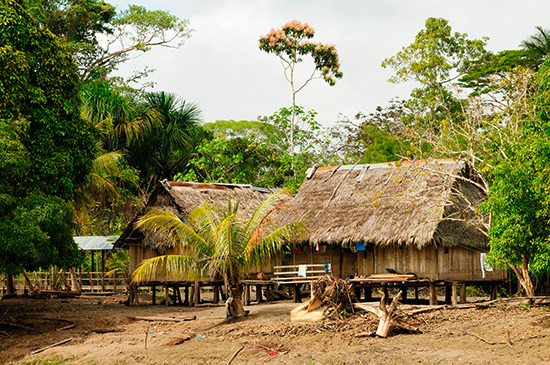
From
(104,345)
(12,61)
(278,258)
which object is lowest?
(104,345)

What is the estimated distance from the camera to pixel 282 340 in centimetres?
1380

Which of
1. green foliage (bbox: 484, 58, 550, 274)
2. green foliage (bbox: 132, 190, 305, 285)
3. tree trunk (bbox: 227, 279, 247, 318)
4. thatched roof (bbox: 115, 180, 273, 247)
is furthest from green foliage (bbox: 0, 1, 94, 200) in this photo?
green foliage (bbox: 484, 58, 550, 274)

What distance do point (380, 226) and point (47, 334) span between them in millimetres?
9163

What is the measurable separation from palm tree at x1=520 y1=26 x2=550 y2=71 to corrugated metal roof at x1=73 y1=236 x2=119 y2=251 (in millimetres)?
18352

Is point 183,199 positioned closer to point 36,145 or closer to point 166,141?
point 36,145

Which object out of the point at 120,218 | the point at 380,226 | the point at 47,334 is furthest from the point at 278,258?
the point at 120,218

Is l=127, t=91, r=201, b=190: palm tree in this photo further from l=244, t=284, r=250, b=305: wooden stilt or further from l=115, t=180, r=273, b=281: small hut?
l=244, t=284, r=250, b=305: wooden stilt

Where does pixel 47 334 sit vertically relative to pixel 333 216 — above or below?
below

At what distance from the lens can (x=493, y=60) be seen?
28484 millimetres

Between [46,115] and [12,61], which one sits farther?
[46,115]

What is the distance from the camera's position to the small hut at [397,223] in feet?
59.5

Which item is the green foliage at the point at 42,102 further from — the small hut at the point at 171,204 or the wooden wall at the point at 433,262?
the wooden wall at the point at 433,262

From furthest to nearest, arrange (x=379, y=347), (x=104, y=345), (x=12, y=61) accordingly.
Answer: (x=12, y=61), (x=104, y=345), (x=379, y=347)

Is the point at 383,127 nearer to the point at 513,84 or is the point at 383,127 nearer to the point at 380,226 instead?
the point at 380,226
